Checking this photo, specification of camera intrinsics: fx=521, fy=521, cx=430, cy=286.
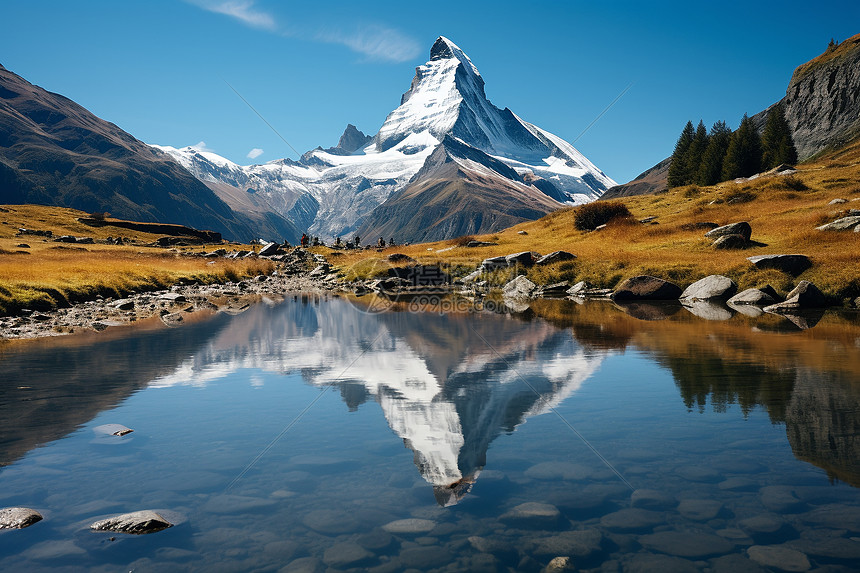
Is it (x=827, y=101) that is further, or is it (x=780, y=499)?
(x=827, y=101)

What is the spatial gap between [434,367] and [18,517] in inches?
503

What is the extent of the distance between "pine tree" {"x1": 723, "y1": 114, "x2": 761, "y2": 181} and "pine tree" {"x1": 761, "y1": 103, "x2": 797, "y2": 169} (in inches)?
153

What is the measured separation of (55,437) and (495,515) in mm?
9714

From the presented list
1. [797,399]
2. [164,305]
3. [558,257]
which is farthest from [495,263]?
[797,399]

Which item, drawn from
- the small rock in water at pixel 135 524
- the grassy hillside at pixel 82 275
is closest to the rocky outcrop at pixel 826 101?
the grassy hillside at pixel 82 275

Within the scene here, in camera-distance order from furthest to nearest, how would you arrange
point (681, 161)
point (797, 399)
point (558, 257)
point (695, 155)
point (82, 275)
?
point (681, 161) → point (695, 155) → point (558, 257) → point (82, 275) → point (797, 399)

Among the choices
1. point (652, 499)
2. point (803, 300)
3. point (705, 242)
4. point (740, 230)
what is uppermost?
point (740, 230)

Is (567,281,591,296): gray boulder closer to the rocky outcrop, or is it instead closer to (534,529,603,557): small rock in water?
(534,529,603,557): small rock in water

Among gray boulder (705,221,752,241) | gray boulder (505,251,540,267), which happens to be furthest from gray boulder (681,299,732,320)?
gray boulder (505,251,540,267)

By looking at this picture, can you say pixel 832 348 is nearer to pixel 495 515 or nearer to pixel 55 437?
pixel 495 515

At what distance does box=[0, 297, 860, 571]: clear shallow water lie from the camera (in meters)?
7.00

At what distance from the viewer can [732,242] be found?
46.6 meters

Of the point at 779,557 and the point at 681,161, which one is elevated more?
the point at 681,161

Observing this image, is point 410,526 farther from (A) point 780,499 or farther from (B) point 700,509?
(A) point 780,499
